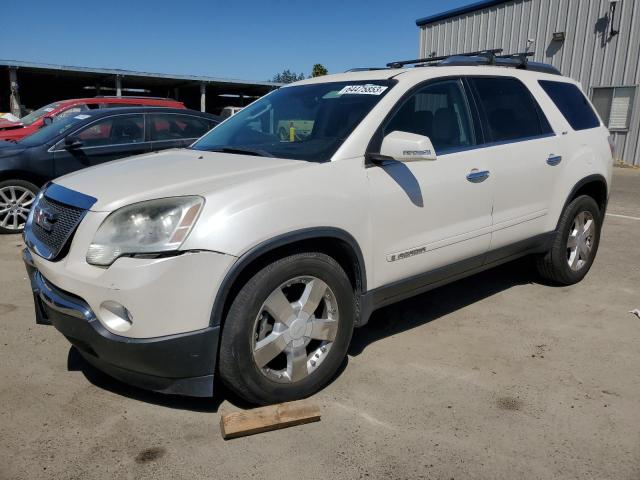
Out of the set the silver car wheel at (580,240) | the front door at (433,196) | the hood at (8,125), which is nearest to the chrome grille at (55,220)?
the front door at (433,196)

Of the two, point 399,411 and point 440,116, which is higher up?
point 440,116

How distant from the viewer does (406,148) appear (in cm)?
302

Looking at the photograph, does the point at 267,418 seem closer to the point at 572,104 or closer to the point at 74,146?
the point at 572,104

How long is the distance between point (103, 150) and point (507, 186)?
17.5ft

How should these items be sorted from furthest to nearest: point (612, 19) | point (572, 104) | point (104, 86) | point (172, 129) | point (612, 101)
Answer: point (104, 86)
point (612, 101)
point (612, 19)
point (172, 129)
point (572, 104)

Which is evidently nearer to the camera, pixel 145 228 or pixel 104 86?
pixel 145 228

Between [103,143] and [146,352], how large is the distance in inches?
217

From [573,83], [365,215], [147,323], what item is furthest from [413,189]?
[573,83]

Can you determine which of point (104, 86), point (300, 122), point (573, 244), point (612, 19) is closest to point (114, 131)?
point (300, 122)

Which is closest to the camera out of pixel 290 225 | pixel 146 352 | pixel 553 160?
pixel 146 352

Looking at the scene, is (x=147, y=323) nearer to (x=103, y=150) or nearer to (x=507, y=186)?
(x=507, y=186)

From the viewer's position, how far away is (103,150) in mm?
7227

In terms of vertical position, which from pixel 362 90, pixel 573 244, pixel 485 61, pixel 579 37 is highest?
pixel 579 37

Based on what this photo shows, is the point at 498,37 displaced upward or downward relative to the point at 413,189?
upward
